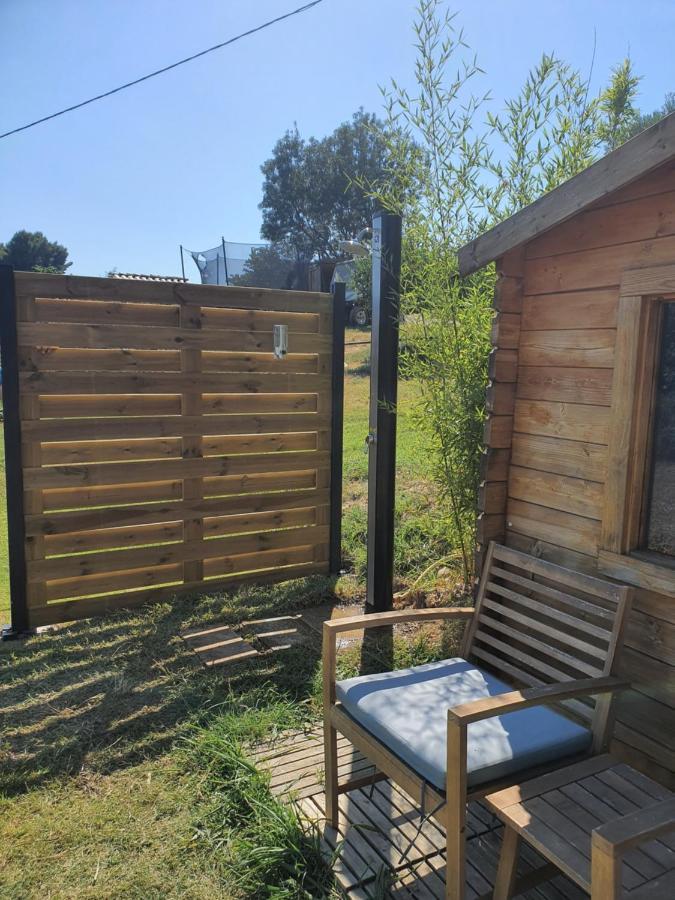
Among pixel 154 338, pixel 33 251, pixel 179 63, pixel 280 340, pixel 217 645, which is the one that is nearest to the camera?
pixel 217 645

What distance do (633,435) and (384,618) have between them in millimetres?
1016

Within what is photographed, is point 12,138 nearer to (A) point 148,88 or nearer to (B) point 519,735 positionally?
(A) point 148,88

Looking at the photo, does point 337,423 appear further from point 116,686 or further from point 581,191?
point 581,191

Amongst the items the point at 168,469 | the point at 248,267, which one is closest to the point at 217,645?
the point at 168,469

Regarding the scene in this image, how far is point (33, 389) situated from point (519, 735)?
2978mm

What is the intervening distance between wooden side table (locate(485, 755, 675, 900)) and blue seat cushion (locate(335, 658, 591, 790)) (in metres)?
0.07

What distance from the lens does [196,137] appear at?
42.7 feet

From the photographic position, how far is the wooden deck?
1.81 meters

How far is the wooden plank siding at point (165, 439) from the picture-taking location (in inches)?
140

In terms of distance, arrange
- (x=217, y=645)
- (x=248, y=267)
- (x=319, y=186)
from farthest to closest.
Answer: (x=319, y=186) → (x=248, y=267) → (x=217, y=645)

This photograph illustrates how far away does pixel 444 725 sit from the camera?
1.84 m

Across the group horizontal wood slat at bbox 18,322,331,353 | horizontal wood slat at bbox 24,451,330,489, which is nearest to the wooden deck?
horizontal wood slat at bbox 24,451,330,489

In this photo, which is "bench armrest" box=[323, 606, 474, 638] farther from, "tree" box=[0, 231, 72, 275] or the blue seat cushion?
"tree" box=[0, 231, 72, 275]

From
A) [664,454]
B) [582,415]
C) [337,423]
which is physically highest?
[582,415]
